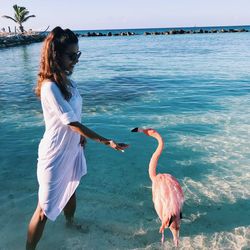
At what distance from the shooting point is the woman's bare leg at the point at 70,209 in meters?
4.89

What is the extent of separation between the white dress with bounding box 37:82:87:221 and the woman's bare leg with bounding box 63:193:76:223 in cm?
72

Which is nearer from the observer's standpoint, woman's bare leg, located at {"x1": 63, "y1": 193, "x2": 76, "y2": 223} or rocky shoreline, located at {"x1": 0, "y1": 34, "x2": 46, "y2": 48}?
woman's bare leg, located at {"x1": 63, "y1": 193, "x2": 76, "y2": 223}

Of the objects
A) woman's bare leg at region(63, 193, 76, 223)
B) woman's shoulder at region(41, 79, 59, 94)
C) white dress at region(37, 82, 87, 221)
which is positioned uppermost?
woman's shoulder at region(41, 79, 59, 94)

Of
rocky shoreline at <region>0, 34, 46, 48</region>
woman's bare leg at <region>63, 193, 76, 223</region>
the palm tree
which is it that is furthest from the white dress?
the palm tree

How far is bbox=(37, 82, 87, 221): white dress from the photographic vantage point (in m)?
3.63

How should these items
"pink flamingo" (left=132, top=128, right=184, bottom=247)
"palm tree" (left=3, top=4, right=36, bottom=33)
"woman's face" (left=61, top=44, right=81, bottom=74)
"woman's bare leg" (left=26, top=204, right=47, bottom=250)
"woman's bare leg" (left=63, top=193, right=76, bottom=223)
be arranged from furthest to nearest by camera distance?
1. "palm tree" (left=3, top=4, right=36, bottom=33)
2. "woman's bare leg" (left=63, top=193, right=76, bottom=223)
3. "pink flamingo" (left=132, top=128, right=184, bottom=247)
4. "woman's bare leg" (left=26, top=204, right=47, bottom=250)
5. "woman's face" (left=61, top=44, right=81, bottom=74)

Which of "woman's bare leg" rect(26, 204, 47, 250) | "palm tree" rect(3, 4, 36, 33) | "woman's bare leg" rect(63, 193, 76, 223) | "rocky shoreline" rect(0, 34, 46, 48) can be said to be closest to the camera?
"woman's bare leg" rect(26, 204, 47, 250)

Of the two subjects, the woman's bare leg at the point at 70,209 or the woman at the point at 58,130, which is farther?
the woman's bare leg at the point at 70,209

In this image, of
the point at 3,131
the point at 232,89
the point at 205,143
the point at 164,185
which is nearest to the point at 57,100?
the point at 164,185

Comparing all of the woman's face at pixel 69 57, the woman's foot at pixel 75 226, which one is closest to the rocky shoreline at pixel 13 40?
the woman's foot at pixel 75 226

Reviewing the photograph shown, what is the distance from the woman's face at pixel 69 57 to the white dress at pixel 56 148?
231 mm

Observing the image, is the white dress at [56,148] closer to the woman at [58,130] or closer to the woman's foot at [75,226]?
the woman at [58,130]

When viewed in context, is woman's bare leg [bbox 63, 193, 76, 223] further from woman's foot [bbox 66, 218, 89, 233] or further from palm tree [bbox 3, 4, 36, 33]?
palm tree [bbox 3, 4, 36, 33]

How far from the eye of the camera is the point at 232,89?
15836 millimetres
